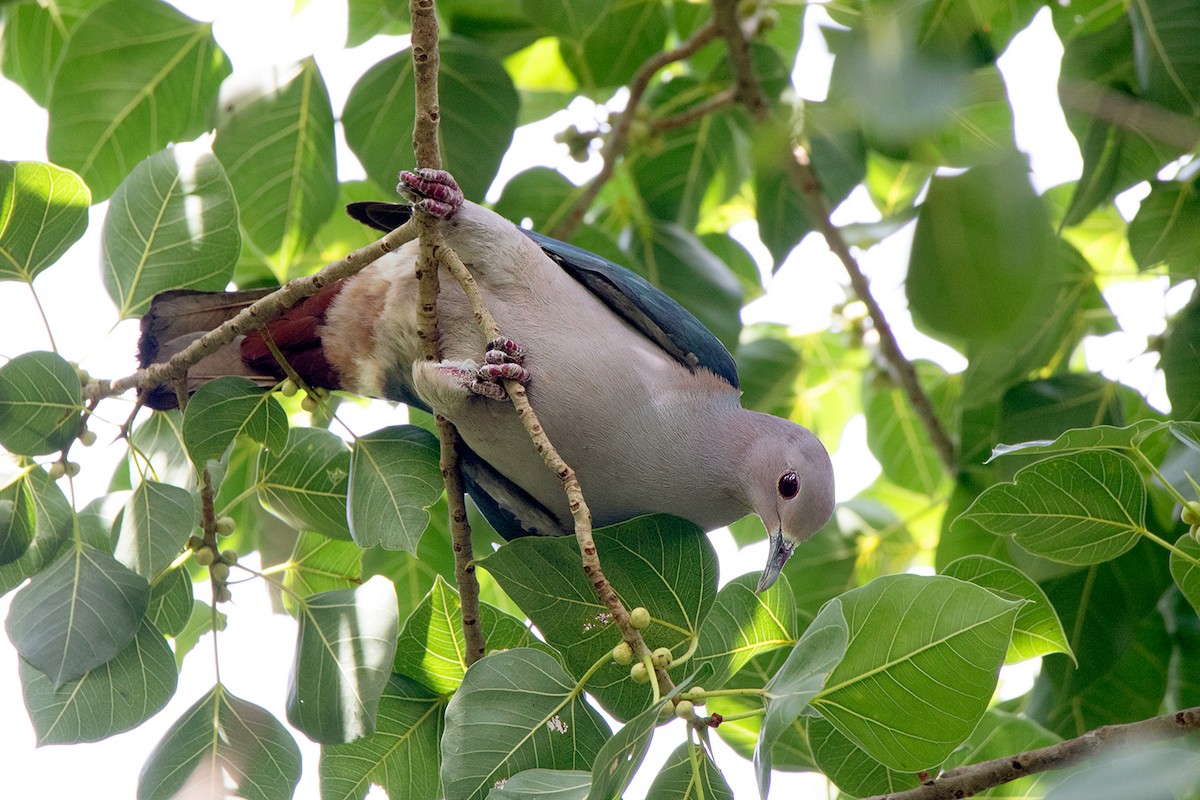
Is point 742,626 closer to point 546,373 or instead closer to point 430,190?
point 546,373

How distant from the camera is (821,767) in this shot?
7.43ft

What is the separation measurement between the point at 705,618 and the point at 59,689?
135 centimetres

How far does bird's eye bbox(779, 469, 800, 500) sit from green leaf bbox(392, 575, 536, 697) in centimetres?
98

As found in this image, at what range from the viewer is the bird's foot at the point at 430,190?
256 centimetres

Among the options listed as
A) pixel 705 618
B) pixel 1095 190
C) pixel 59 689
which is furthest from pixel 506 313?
pixel 1095 190

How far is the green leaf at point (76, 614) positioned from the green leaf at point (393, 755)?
51cm

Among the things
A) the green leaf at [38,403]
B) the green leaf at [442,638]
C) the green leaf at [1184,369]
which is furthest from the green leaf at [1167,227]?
the green leaf at [38,403]

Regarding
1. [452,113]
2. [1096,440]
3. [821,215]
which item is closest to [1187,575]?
[1096,440]

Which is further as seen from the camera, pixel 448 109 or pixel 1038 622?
pixel 448 109

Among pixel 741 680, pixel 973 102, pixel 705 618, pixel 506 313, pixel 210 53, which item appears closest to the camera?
pixel 973 102

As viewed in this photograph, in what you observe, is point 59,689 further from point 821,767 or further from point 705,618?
point 821,767

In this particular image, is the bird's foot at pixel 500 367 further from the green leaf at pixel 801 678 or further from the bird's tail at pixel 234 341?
the green leaf at pixel 801 678

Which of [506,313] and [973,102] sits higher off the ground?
[506,313]

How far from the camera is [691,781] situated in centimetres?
187
